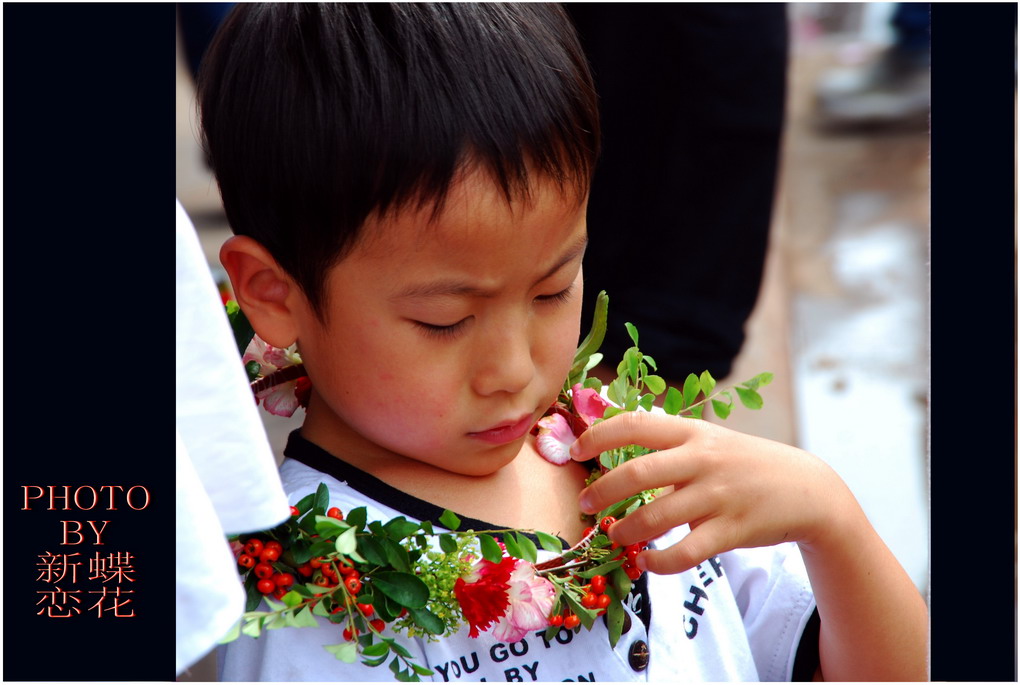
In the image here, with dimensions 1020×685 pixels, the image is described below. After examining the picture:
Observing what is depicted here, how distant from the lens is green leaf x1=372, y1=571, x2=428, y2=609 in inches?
47.0

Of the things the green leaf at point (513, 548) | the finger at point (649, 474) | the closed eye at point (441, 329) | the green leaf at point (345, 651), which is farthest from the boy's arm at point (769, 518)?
the green leaf at point (345, 651)

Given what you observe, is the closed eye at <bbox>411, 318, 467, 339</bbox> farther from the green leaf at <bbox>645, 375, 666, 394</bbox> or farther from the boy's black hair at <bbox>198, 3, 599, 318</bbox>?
the green leaf at <bbox>645, 375, 666, 394</bbox>

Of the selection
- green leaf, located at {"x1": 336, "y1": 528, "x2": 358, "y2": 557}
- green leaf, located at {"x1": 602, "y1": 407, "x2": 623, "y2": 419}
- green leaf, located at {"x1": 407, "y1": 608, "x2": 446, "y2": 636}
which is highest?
green leaf, located at {"x1": 602, "y1": 407, "x2": 623, "y2": 419}

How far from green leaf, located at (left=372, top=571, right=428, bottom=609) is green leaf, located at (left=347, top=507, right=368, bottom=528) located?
2.6 inches

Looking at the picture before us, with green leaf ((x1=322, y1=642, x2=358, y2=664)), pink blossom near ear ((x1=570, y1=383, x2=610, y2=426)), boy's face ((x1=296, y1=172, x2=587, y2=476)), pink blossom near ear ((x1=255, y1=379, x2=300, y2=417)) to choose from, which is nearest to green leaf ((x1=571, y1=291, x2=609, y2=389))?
pink blossom near ear ((x1=570, y1=383, x2=610, y2=426))

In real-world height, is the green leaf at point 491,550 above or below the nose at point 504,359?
below

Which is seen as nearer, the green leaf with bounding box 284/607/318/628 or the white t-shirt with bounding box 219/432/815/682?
the green leaf with bounding box 284/607/318/628

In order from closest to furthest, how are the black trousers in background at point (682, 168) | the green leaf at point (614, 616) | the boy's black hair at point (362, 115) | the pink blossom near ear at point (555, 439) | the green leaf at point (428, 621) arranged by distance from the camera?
the boy's black hair at point (362, 115) → the green leaf at point (428, 621) → the green leaf at point (614, 616) → the pink blossom near ear at point (555, 439) → the black trousers in background at point (682, 168)

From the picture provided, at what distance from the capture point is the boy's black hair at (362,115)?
1.11 meters

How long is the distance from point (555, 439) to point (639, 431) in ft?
0.68

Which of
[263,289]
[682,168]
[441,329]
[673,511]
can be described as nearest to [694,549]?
[673,511]

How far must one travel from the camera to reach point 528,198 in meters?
1.15

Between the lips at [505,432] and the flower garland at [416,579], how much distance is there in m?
0.10

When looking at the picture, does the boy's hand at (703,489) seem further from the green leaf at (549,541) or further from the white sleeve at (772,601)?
the white sleeve at (772,601)
